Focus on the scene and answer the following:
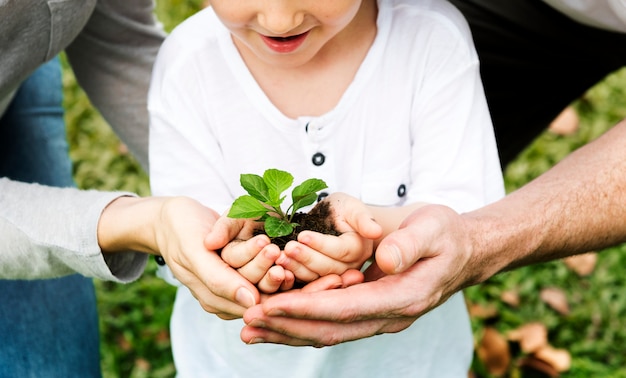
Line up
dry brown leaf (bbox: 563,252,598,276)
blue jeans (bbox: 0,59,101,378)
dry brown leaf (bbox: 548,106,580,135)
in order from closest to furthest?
1. blue jeans (bbox: 0,59,101,378)
2. dry brown leaf (bbox: 563,252,598,276)
3. dry brown leaf (bbox: 548,106,580,135)

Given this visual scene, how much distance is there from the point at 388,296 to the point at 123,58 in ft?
4.17

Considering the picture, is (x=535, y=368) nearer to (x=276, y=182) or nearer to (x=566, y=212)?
(x=566, y=212)

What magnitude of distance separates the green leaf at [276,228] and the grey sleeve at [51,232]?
20.7 inches

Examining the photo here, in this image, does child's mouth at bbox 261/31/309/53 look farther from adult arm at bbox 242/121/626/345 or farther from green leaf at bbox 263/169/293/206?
adult arm at bbox 242/121/626/345

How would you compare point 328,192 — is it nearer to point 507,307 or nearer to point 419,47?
point 419,47

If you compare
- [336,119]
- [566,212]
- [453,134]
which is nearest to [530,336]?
[566,212]

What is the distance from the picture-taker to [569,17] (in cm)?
270

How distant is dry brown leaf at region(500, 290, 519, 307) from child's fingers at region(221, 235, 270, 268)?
1841 mm

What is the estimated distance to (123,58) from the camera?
2.55 m

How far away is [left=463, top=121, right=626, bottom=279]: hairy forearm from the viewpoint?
201 cm

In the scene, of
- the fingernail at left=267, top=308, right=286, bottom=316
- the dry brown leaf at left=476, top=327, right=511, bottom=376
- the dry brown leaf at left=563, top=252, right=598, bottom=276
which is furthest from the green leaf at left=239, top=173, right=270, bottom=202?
the dry brown leaf at left=563, top=252, right=598, bottom=276

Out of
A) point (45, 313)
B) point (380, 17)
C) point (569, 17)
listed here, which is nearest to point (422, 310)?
point (380, 17)

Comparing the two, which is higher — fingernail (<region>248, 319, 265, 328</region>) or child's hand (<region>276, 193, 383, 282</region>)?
child's hand (<region>276, 193, 383, 282</region>)

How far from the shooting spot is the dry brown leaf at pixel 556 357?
3037 millimetres
